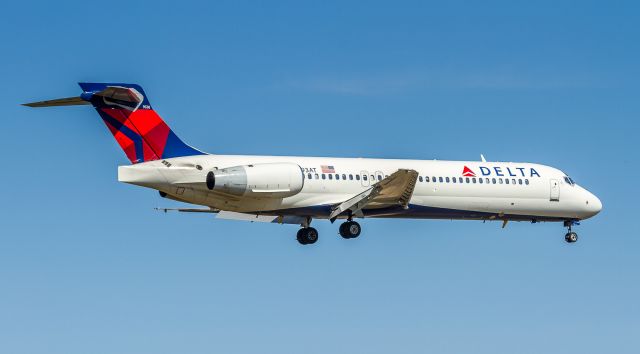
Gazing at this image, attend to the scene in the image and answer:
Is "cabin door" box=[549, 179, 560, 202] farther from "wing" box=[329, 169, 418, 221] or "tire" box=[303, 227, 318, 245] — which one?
"tire" box=[303, 227, 318, 245]

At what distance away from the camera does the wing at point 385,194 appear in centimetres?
4225

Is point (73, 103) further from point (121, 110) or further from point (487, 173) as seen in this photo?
point (487, 173)

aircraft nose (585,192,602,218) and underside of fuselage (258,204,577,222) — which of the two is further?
aircraft nose (585,192,602,218)

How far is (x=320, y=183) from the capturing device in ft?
140

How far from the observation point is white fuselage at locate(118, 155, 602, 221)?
40.1m

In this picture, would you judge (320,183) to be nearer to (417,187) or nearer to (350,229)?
(350,229)

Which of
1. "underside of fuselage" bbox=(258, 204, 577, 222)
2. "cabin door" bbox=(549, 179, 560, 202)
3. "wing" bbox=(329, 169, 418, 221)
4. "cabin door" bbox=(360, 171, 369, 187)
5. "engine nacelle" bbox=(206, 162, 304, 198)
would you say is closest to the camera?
"engine nacelle" bbox=(206, 162, 304, 198)

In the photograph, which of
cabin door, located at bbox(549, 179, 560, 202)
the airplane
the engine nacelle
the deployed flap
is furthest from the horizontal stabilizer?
cabin door, located at bbox(549, 179, 560, 202)

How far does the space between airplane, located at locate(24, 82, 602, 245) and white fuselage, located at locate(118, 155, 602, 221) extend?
3 cm

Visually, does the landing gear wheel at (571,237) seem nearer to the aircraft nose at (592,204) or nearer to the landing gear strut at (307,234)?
the aircraft nose at (592,204)

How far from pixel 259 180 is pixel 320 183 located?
3.30 m

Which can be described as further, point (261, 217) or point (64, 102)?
point (261, 217)

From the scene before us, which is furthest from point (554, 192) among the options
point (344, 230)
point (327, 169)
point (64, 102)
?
point (64, 102)

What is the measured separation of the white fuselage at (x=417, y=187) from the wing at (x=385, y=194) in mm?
396
